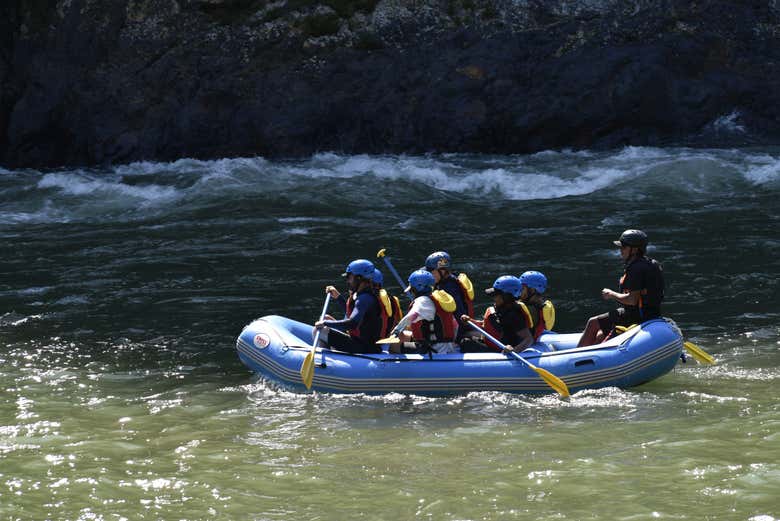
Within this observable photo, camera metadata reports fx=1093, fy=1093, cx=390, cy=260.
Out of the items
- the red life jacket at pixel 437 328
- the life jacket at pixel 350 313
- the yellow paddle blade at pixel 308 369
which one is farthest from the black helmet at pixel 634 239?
the yellow paddle blade at pixel 308 369

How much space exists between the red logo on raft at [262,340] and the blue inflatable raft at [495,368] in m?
0.22

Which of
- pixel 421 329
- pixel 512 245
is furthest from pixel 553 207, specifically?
pixel 421 329

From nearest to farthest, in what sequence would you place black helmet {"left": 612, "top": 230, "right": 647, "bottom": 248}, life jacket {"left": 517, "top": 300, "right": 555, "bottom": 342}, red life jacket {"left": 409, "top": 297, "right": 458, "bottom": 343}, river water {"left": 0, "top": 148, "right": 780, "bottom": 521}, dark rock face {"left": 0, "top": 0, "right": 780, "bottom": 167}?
river water {"left": 0, "top": 148, "right": 780, "bottom": 521}, black helmet {"left": 612, "top": 230, "right": 647, "bottom": 248}, red life jacket {"left": 409, "top": 297, "right": 458, "bottom": 343}, life jacket {"left": 517, "top": 300, "right": 555, "bottom": 342}, dark rock face {"left": 0, "top": 0, "right": 780, "bottom": 167}

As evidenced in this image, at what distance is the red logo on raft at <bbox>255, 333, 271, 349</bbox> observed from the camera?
380 inches

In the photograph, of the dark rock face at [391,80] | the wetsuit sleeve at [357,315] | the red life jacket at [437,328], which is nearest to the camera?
the red life jacket at [437,328]

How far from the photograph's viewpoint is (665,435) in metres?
7.66

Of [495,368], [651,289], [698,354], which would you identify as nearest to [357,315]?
[495,368]

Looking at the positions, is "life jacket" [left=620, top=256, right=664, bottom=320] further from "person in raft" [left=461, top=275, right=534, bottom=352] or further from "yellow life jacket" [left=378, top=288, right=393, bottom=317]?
"yellow life jacket" [left=378, top=288, right=393, bottom=317]

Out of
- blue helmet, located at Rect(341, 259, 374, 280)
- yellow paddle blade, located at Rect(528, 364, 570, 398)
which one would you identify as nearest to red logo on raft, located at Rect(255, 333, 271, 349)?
blue helmet, located at Rect(341, 259, 374, 280)

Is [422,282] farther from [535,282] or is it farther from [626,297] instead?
[626,297]

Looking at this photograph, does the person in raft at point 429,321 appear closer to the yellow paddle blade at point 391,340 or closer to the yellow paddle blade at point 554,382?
the yellow paddle blade at point 391,340

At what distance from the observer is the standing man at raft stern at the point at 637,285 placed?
9.27m

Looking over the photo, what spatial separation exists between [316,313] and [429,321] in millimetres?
2666

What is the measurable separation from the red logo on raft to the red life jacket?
130cm
